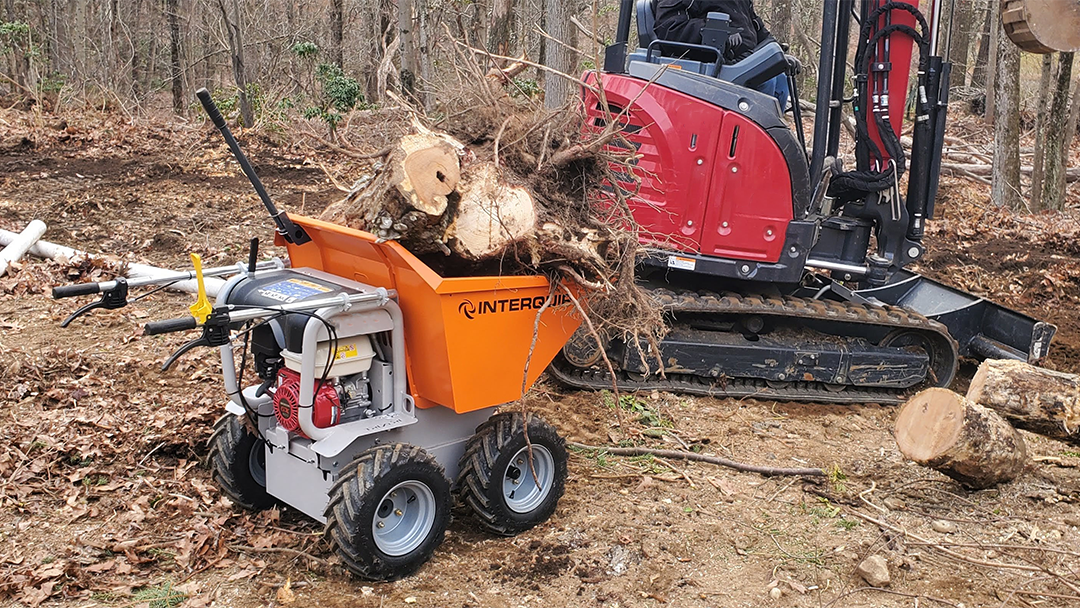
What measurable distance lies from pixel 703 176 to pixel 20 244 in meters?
6.33

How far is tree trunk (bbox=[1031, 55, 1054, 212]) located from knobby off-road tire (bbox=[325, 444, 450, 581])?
10.8 meters

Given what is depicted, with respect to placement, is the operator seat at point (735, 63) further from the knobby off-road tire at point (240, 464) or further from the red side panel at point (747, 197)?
the knobby off-road tire at point (240, 464)

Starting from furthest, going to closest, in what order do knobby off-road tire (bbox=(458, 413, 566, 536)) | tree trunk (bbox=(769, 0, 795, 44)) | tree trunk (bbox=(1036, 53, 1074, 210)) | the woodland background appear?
tree trunk (bbox=(769, 0, 795, 44)) < the woodland background < tree trunk (bbox=(1036, 53, 1074, 210)) < knobby off-road tire (bbox=(458, 413, 566, 536))

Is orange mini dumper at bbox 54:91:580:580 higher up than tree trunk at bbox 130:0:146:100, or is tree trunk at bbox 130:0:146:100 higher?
tree trunk at bbox 130:0:146:100

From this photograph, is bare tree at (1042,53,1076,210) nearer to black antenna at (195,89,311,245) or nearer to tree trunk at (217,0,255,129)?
black antenna at (195,89,311,245)

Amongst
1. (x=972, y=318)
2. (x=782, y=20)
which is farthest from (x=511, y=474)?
(x=782, y=20)

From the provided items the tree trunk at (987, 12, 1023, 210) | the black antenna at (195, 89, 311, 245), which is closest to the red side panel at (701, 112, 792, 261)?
the black antenna at (195, 89, 311, 245)

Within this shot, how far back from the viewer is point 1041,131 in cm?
1179

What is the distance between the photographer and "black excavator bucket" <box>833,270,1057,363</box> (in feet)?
22.1

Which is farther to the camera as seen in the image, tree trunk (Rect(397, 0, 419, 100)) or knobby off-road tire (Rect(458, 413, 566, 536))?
tree trunk (Rect(397, 0, 419, 100))

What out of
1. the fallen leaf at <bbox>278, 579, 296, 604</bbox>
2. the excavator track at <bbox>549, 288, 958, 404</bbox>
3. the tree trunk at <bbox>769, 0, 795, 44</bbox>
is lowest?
the fallen leaf at <bbox>278, 579, 296, 604</bbox>

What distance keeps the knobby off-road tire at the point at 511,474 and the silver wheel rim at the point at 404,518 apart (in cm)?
27

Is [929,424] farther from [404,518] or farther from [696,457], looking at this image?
[404,518]

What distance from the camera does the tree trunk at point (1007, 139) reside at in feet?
39.2
